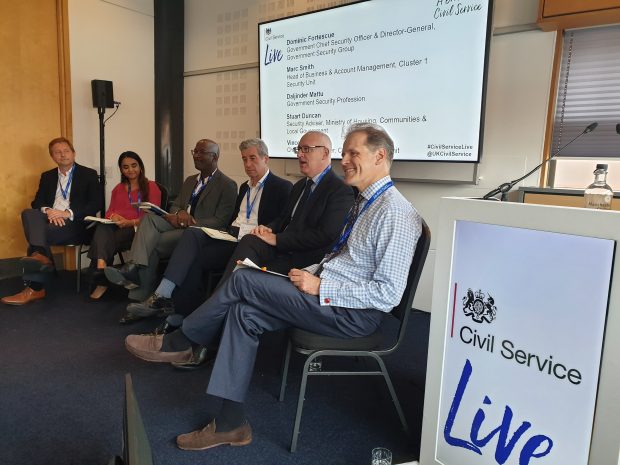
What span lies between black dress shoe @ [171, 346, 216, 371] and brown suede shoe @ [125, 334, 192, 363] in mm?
32

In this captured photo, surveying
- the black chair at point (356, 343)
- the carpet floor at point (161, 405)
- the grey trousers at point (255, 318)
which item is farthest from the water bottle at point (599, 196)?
the carpet floor at point (161, 405)

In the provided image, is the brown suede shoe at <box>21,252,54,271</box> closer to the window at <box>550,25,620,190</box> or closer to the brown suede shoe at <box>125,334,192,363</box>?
the brown suede shoe at <box>125,334,192,363</box>

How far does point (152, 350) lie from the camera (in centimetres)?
239

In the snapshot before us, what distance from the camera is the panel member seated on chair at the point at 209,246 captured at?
2734 millimetres

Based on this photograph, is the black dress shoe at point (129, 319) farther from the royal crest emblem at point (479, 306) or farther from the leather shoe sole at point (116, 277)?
the royal crest emblem at point (479, 306)

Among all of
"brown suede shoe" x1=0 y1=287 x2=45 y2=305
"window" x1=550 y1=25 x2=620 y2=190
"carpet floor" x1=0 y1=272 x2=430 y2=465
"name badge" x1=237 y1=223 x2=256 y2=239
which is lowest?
"carpet floor" x1=0 y1=272 x2=430 y2=465

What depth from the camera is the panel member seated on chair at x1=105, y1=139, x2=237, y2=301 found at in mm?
2994

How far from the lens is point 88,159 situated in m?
4.32

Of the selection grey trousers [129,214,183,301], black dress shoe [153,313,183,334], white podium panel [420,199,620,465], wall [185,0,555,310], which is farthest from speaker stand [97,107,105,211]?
white podium panel [420,199,620,465]

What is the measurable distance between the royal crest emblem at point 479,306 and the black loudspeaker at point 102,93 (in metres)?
4.03

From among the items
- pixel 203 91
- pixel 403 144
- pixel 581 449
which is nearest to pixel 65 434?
pixel 581 449

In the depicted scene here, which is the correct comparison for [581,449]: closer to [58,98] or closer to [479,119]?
[479,119]

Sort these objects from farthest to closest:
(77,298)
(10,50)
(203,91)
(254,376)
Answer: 1. (203,91)
2. (10,50)
3. (77,298)
4. (254,376)

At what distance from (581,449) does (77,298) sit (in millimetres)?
3512
